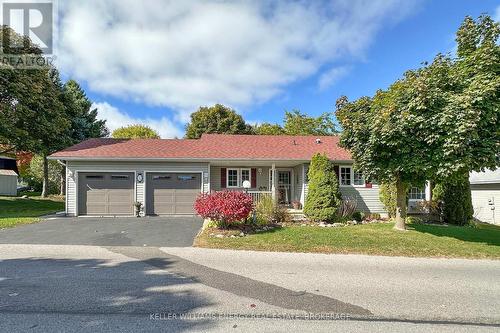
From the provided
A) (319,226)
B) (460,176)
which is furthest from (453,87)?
(319,226)

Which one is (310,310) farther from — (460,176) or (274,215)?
(274,215)

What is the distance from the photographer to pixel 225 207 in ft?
34.9

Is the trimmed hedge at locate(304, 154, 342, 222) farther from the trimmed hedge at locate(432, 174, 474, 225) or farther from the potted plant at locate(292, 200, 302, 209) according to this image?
the trimmed hedge at locate(432, 174, 474, 225)

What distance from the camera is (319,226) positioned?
1239cm

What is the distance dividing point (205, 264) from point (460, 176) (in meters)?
7.82

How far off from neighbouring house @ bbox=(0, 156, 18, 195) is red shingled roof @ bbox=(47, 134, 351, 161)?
70.0 feet

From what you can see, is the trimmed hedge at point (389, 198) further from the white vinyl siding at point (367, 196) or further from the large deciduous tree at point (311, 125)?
the large deciduous tree at point (311, 125)

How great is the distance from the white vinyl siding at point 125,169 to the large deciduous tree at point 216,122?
1904cm

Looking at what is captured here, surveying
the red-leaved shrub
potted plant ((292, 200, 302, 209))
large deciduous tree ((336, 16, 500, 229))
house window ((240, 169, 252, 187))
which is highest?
large deciduous tree ((336, 16, 500, 229))

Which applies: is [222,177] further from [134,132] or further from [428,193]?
[134,132]

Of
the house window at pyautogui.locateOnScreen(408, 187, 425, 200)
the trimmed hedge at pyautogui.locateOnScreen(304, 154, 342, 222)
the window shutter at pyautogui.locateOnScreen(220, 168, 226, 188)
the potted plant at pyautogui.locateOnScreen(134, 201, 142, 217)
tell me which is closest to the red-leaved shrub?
the trimmed hedge at pyautogui.locateOnScreen(304, 154, 342, 222)

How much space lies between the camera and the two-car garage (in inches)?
618

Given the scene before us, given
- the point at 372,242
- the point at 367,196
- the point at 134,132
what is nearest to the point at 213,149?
the point at 367,196

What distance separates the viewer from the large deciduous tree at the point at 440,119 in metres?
8.70
